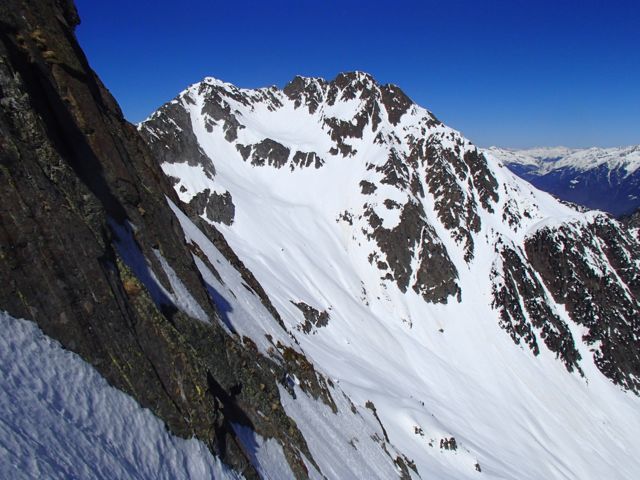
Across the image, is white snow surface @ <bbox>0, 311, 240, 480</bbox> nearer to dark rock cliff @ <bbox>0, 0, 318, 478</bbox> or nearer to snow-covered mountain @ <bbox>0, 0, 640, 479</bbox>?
snow-covered mountain @ <bbox>0, 0, 640, 479</bbox>

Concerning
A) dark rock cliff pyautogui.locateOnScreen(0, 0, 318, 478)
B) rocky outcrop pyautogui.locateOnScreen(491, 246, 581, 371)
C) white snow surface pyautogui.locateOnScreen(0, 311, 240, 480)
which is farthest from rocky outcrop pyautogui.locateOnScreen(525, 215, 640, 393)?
white snow surface pyautogui.locateOnScreen(0, 311, 240, 480)

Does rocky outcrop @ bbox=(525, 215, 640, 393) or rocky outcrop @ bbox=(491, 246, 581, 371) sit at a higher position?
rocky outcrop @ bbox=(525, 215, 640, 393)

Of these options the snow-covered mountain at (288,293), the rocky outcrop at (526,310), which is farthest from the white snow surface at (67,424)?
the rocky outcrop at (526,310)

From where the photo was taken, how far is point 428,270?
346 ft

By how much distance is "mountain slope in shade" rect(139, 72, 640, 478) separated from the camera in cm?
7588

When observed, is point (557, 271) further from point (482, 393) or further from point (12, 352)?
point (12, 352)

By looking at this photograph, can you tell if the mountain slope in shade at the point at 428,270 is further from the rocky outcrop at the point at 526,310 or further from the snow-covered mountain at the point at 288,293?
the snow-covered mountain at the point at 288,293

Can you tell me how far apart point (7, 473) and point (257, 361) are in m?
15.6

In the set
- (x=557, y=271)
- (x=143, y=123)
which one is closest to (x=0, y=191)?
(x=143, y=123)

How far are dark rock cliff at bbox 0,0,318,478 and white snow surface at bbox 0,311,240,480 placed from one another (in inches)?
14.4

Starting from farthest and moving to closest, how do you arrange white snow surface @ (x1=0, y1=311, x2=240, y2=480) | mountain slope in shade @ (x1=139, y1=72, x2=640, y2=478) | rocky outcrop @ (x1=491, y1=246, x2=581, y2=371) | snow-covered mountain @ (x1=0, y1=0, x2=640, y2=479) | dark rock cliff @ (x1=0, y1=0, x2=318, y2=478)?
rocky outcrop @ (x1=491, y1=246, x2=581, y2=371) → mountain slope in shade @ (x1=139, y1=72, x2=640, y2=478) → snow-covered mountain @ (x1=0, y1=0, x2=640, y2=479) → dark rock cliff @ (x1=0, y1=0, x2=318, y2=478) → white snow surface @ (x1=0, y1=311, x2=240, y2=480)

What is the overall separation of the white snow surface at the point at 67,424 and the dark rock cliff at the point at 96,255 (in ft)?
1.20

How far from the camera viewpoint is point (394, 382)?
240 ft

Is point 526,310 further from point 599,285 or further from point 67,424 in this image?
point 67,424
